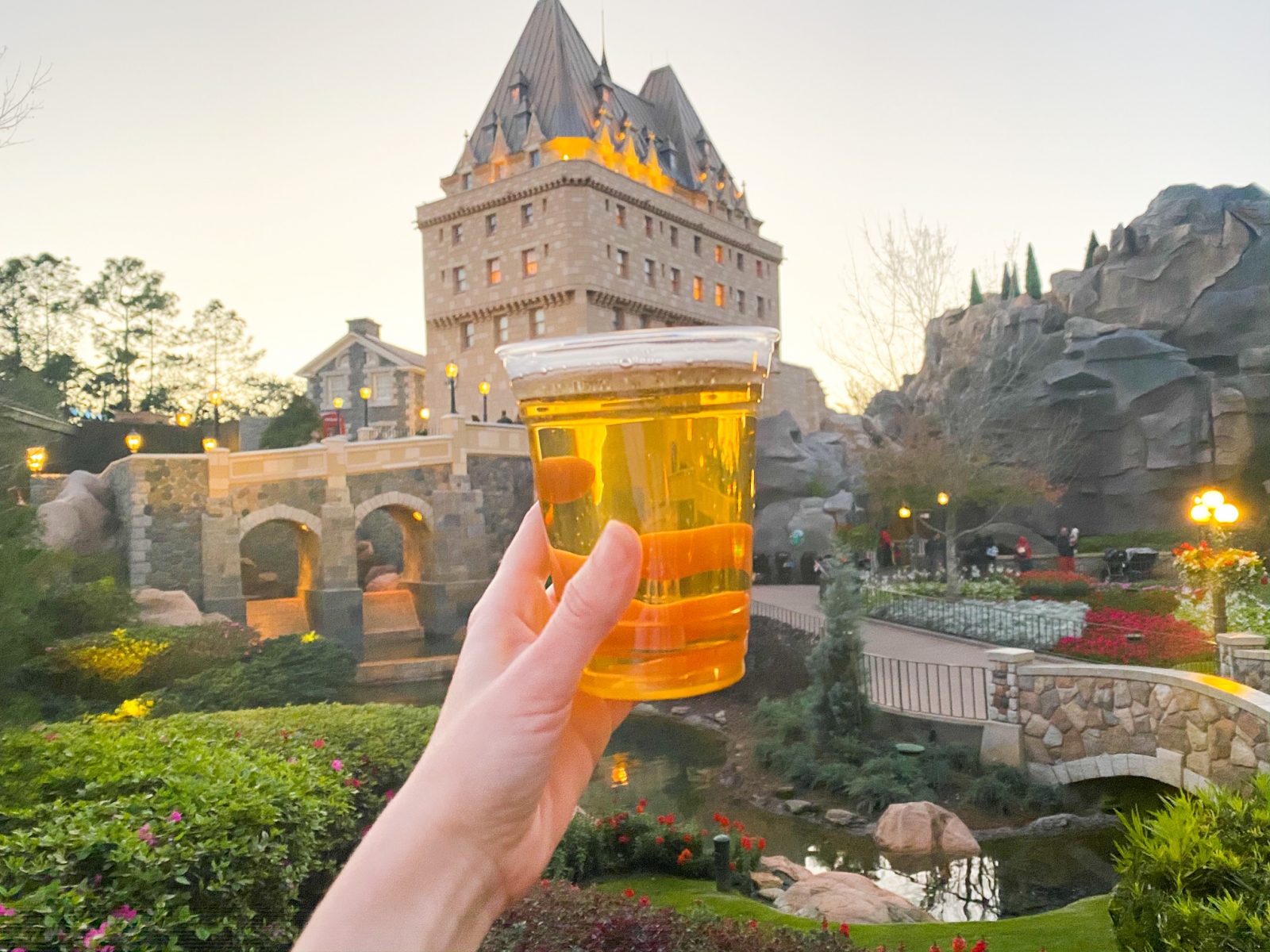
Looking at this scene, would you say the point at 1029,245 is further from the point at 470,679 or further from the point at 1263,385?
the point at 470,679

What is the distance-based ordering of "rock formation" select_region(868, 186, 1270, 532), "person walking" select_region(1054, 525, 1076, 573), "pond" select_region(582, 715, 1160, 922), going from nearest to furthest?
"pond" select_region(582, 715, 1160, 922) → "person walking" select_region(1054, 525, 1076, 573) → "rock formation" select_region(868, 186, 1270, 532)

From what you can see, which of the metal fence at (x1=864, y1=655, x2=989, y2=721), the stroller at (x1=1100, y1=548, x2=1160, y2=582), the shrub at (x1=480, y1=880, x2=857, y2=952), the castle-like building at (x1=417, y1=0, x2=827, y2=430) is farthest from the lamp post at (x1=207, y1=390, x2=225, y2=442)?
the stroller at (x1=1100, y1=548, x2=1160, y2=582)

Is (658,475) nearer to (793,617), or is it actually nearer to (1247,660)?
(1247,660)

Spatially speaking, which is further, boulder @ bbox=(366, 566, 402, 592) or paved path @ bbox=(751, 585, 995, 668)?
boulder @ bbox=(366, 566, 402, 592)

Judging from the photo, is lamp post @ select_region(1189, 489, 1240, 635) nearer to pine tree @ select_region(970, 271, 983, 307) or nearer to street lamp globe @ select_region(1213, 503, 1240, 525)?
street lamp globe @ select_region(1213, 503, 1240, 525)

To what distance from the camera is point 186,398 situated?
26.6 metres

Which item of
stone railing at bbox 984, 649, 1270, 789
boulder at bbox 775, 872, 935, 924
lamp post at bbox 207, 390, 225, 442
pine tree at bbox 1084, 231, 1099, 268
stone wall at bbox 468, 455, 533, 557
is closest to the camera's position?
boulder at bbox 775, 872, 935, 924

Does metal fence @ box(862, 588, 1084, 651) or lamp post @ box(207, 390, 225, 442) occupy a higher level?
lamp post @ box(207, 390, 225, 442)

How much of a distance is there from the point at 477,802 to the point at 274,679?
45.9 feet

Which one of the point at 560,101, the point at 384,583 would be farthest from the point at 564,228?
the point at 384,583

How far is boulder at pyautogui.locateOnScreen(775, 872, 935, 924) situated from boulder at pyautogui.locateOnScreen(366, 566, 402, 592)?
18.3m

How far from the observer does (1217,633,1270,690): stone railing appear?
26.3 feet

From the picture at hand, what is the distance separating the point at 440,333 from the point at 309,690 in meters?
19.0

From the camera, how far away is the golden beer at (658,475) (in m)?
1.24
